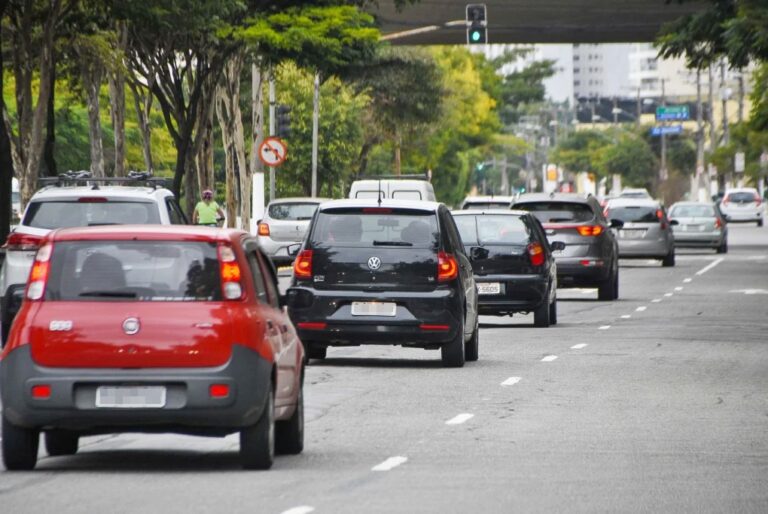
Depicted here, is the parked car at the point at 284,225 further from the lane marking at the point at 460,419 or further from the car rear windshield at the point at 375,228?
the lane marking at the point at 460,419

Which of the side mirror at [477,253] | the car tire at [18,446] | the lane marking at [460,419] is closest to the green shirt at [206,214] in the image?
the side mirror at [477,253]

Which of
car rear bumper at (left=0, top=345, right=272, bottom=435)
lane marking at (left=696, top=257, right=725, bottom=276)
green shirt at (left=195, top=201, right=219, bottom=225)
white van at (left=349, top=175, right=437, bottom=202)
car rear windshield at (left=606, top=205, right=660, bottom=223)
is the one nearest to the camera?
car rear bumper at (left=0, top=345, right=272, bottom=435)

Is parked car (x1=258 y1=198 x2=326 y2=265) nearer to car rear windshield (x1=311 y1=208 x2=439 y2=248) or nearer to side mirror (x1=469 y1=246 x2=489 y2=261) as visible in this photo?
side mirror (x1=469 y1=246 x2=489 y2=261)

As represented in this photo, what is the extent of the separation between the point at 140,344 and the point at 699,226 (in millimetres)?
46078

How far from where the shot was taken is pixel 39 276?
11.6m

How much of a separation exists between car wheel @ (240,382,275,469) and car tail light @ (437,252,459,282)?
7.45 m

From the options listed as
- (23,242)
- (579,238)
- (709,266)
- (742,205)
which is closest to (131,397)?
(23,242)

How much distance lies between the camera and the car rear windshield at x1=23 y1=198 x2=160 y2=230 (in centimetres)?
2127

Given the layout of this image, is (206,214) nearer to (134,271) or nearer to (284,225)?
(284,225)

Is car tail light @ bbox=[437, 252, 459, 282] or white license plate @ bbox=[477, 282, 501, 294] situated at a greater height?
car tail light @ bbox=[437, 252, 459, 282]

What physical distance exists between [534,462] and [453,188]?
104 meters

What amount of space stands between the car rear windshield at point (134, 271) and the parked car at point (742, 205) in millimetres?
78544

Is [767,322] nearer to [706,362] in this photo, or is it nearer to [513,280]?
[513,280]

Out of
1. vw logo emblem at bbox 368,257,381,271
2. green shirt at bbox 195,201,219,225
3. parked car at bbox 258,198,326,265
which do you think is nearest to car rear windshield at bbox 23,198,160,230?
vw logo emblem at bbox 368,257,381,271
